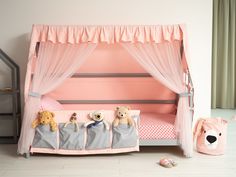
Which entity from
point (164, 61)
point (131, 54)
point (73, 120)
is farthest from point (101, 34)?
point (73, 120)

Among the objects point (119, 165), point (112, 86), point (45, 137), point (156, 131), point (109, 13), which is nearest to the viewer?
point (119, 165)

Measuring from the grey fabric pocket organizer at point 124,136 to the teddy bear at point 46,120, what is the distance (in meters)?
0.67

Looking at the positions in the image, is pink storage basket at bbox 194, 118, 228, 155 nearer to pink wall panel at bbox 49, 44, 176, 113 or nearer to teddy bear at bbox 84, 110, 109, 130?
pink wall panel at bbox 49, 44, 176, 113

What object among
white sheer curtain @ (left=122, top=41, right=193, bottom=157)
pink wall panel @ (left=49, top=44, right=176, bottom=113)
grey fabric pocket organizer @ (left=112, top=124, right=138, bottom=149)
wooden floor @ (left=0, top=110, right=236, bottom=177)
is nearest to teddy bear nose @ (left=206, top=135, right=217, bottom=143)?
wooden floor @ (left=0, top=110, right=236, bottom=177)

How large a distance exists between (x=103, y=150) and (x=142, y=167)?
19.6 inches

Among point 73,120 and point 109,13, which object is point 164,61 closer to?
point 109,13

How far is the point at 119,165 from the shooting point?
3039 mm

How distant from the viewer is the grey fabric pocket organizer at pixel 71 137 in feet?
10.4

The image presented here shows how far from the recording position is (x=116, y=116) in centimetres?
325

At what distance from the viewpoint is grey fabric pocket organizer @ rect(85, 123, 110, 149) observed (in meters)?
3.17

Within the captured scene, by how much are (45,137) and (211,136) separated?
1897mm

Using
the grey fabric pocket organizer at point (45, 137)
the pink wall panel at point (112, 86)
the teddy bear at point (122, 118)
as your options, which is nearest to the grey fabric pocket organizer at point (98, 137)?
the teddy bear at point (122, 118)

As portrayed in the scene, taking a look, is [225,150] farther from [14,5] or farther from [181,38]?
[14,5]

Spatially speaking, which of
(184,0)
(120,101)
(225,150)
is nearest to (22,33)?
(120,101)
